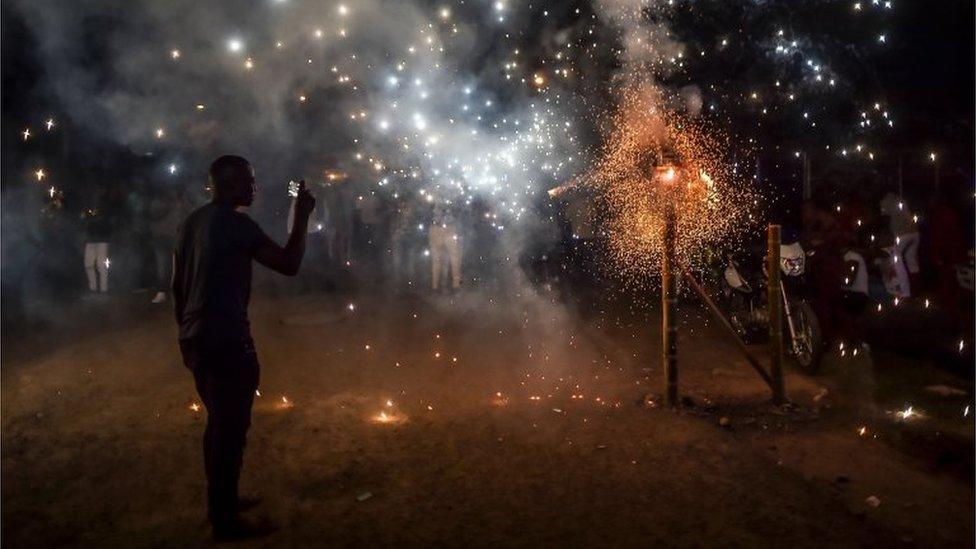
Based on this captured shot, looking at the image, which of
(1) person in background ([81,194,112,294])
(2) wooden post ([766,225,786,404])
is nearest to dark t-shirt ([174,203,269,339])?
(2) wooden post ([766,225,786,404])

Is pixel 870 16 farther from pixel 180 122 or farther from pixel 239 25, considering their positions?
pixel 180 122

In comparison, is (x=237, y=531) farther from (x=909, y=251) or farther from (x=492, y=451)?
(x=909, y=251)

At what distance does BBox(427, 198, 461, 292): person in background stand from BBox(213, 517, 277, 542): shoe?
8.09 m

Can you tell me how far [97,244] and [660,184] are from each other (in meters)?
9.04

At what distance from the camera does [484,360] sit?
7035mm

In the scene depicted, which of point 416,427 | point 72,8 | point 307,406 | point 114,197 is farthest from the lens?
point 114,197

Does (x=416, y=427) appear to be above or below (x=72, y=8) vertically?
below

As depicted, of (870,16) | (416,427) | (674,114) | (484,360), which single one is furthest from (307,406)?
(870,16)

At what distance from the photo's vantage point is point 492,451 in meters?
4.59

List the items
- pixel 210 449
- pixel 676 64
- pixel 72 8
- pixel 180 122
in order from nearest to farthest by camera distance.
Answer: pixel 210 449 < pixel 72 8 < pixel 676 64 < pixel 180 122

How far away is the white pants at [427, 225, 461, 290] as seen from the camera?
1145 cm

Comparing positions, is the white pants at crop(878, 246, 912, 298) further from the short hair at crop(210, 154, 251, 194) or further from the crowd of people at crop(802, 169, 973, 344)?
the short hair at crop(210, 154, 251, 194)

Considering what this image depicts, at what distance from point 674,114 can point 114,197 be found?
8.39 meters

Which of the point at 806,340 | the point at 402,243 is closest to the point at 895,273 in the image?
the point at 806,340
